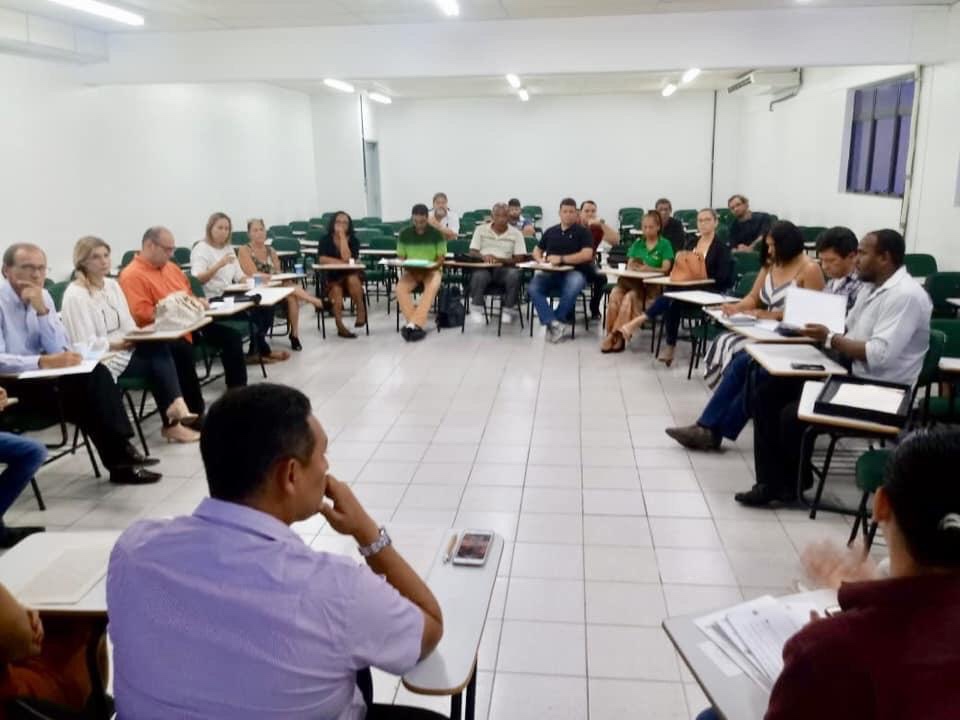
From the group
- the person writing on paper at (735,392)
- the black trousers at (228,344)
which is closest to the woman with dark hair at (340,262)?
the black trousers at (228,344)

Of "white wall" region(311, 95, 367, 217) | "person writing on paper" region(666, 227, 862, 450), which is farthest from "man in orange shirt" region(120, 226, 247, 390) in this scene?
"white wall" region(311, 95, 367, 217)

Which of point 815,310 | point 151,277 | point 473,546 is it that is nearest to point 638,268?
point 815,310

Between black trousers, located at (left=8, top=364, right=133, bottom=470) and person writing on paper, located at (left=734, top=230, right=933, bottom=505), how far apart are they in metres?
3.32

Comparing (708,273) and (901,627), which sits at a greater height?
(901,627)

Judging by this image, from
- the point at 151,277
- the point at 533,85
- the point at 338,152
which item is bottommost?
the point at 151,277

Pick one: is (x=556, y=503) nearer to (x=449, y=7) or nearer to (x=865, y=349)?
(x=865, y=349)

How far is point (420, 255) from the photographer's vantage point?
8258mm

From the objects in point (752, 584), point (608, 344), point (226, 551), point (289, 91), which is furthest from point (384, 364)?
point (289, 91)

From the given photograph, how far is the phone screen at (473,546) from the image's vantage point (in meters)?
1.82

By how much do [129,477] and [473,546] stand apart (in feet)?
10.0

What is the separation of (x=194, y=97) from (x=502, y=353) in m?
5.41

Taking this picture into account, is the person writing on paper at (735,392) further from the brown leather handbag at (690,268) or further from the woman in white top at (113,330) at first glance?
the woman in white top at (113,330)

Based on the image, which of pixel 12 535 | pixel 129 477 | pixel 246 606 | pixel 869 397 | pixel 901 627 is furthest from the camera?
pixel 129 477

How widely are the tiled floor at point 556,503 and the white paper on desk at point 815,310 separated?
0.89 meters
